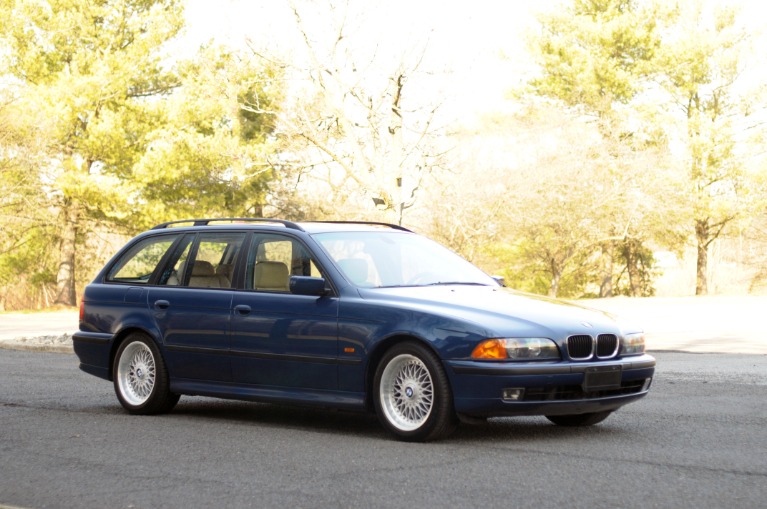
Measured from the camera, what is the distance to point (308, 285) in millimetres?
7938

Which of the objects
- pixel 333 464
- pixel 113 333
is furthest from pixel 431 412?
pixel 113 333

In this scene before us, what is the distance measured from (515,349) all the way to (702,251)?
45.1 metres

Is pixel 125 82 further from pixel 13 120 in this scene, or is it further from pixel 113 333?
pixel 113 333

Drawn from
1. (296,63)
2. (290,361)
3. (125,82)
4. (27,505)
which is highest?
(125,82)

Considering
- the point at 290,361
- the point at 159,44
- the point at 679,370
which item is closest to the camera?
the point at 290,361

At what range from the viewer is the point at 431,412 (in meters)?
7.29

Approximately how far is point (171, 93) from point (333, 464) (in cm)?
3443

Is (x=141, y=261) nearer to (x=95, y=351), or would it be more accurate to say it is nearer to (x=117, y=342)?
(x=117, y=342)

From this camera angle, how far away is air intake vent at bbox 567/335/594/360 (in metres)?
7.29

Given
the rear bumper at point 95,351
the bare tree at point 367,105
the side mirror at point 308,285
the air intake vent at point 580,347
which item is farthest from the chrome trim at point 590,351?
the bare tree at point 367,105

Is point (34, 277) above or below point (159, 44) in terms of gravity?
below

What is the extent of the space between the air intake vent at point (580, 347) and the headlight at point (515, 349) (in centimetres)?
18

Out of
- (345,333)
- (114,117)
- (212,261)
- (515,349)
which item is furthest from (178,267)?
(114,117)

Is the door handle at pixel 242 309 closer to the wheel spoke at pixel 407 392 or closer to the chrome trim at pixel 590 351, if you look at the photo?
the wheel spoke at pixel 407 392
